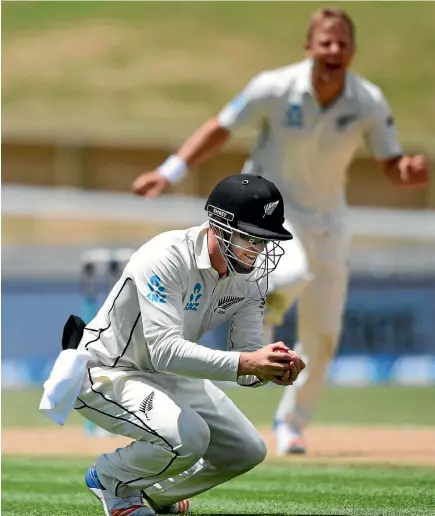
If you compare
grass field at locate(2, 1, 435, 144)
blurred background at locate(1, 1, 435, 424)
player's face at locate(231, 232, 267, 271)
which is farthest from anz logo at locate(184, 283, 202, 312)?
grass field at locate(2, 1, 435, 144)

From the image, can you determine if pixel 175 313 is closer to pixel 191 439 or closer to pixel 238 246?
pixel 238 246

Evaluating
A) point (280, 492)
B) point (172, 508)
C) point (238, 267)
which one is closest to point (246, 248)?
point (238, 267)

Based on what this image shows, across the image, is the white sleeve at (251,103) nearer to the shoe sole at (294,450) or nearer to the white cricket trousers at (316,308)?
the white cricket trousers at (316,308)

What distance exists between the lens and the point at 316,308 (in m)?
9.17

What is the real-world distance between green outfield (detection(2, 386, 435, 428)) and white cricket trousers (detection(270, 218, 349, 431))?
332 cm

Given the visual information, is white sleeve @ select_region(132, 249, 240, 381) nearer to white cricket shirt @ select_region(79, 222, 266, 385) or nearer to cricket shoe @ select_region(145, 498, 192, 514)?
white cricket shirt @ select_region(79, 222, 266, 385)

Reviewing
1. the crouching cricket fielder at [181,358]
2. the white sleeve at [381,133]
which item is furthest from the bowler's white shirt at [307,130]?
the crouching cricket fielder at [181,358]

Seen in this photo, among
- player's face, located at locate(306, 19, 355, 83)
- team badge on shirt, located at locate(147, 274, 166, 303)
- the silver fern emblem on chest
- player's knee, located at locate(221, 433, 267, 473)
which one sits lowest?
player's knee, located at locate(221, 433, 267, 473)

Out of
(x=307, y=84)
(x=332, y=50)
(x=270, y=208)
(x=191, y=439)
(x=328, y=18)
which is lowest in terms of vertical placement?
(x=191, y=439)

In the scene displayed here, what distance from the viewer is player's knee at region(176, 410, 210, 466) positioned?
5.41 metres

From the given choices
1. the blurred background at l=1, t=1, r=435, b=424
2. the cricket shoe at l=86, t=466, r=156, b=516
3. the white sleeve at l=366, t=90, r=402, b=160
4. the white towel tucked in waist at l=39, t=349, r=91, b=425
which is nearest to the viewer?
the white towel tucked in waist at l=39, t=349, r=91, b=425

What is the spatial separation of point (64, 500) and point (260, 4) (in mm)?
60038

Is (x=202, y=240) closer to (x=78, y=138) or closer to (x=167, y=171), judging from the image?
(x=167, y=171)

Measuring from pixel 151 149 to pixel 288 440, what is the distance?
31.7m
